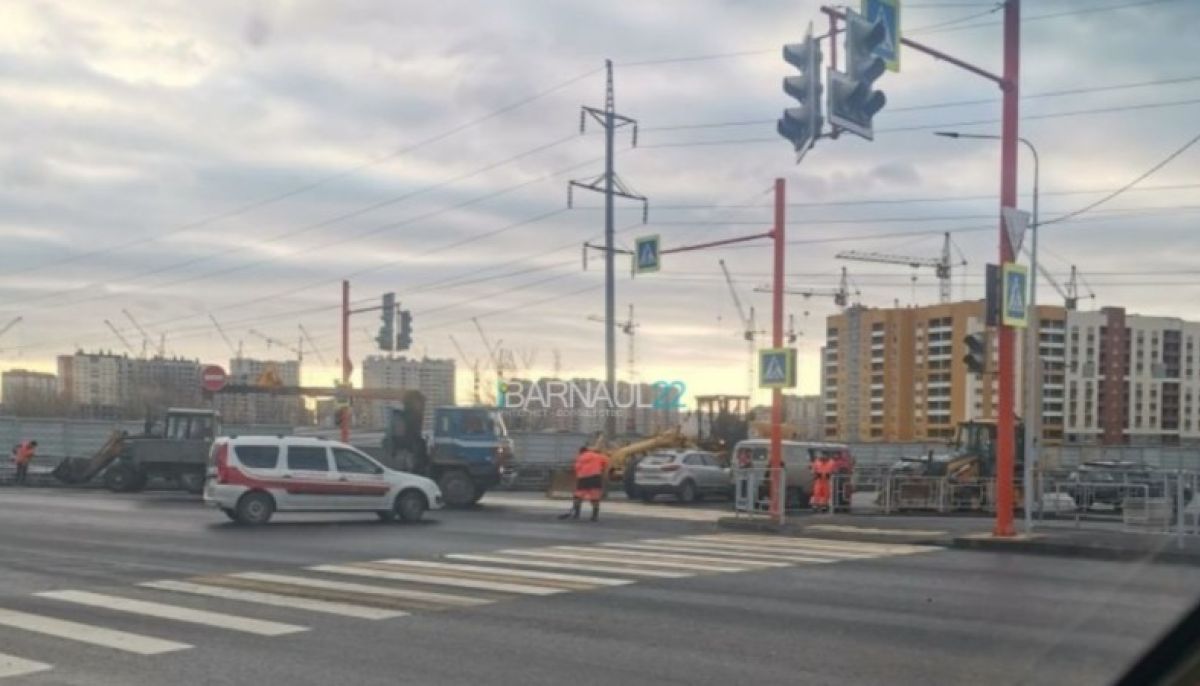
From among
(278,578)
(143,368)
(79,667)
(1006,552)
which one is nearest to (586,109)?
(1006,552)

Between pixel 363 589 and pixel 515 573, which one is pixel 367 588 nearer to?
pixel 363 589

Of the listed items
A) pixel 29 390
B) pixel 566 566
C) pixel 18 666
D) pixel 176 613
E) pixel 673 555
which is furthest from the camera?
pixel 29 390

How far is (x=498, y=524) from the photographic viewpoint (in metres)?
23.3

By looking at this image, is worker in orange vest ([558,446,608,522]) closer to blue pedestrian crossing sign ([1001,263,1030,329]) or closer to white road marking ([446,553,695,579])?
white road marking ([446,553,695,579])

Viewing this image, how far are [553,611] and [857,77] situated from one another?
776 cm

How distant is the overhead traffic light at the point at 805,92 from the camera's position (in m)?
14.8

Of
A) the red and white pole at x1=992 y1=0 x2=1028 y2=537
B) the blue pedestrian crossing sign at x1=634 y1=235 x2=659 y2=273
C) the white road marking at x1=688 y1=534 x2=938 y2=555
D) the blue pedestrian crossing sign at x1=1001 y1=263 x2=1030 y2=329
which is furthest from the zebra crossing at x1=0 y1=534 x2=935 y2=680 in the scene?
the blue pedestrian crossing sign at x1=634 y1=235 x2=659 y2=273

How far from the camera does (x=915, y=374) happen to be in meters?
60.1

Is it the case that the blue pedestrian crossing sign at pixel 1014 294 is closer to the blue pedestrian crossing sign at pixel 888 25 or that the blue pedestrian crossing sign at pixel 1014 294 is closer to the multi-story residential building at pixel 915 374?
the blue pedestrian crossing sign at pixel 888 25

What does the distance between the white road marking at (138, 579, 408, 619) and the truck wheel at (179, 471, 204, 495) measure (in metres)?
23.4

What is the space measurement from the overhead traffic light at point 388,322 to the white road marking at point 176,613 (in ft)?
88.8

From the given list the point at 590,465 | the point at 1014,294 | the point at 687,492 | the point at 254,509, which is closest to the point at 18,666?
the point at 254,509

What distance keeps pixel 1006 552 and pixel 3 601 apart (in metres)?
14.2

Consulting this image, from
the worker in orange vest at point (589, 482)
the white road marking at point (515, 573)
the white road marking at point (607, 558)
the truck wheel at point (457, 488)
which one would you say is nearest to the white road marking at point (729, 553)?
the white road marking at point (607, 558)
